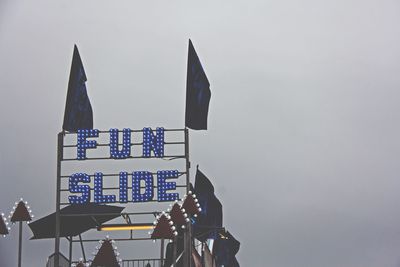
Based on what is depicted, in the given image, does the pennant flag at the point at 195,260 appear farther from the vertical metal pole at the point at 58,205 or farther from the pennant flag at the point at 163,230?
the pennant flag at the point at 163,230

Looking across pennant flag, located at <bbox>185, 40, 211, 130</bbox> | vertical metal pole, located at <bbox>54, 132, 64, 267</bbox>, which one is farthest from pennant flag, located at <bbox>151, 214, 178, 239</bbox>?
pennant flag, located at <bbox>185, 40, 211, 130</bbox>

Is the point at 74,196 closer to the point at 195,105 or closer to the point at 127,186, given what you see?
the point at 127,186

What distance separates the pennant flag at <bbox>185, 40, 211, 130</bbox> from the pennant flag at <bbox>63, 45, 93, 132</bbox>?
434 centimetres

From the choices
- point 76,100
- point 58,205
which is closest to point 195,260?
point 58,205

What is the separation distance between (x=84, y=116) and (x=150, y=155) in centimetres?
337

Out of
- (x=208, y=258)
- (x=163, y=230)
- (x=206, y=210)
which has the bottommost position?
(x=208, y=258)

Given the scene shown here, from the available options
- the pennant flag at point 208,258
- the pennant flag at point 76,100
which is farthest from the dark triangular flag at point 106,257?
the pennant flag at point 208,258

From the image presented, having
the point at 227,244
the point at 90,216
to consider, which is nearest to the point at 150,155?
the point at 90,216

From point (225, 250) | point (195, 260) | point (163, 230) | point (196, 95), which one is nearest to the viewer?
point (163, 230)

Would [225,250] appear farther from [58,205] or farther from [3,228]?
[3,228]

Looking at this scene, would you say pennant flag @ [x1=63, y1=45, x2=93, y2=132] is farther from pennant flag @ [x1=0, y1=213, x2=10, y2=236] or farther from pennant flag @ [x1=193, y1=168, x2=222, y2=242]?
pennant flag @ [x1=193, y1=168, x2=222, y2=242]

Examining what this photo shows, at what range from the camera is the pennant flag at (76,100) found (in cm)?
3184

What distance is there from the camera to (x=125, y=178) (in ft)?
101

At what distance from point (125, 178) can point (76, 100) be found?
4.01 metres
